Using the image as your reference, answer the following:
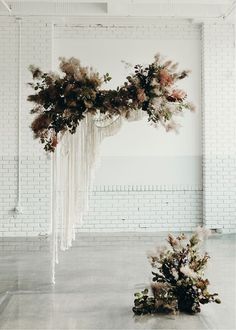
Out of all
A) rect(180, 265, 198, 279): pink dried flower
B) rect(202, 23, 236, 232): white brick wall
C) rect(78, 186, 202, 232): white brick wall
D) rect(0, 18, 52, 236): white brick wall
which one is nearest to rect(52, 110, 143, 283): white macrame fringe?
rect(180, 265, 198, 279): pink dried flower

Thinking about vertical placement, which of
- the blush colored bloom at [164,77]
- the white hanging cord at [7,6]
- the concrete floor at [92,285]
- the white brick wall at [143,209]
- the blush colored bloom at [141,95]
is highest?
the white hanging cord at [7,6]

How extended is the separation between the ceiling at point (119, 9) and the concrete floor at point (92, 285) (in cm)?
382

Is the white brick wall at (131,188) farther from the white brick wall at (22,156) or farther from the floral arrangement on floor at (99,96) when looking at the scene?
the floral arrangement on floor at (99,96)

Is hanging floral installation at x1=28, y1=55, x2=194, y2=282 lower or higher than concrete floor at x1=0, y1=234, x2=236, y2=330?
higher

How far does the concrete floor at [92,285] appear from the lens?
15.1 ft

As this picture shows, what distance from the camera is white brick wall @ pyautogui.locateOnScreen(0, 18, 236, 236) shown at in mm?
8852

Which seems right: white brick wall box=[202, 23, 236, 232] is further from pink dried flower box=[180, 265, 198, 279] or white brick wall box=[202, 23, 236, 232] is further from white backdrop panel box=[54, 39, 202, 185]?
pink dried flower box=[180, 265, 198, 279]

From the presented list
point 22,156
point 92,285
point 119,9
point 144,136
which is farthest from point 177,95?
point 22,156

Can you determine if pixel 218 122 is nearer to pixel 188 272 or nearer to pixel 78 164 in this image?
pixel 78 164

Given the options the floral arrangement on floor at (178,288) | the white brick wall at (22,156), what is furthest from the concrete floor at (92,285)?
the white brick wall at (22,156)

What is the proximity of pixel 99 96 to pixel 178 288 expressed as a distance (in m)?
2.14

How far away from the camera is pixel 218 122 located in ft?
29.6

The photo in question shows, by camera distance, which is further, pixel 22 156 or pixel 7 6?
pixel 22 156

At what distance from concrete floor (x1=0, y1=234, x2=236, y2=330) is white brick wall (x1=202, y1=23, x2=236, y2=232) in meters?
0.55
